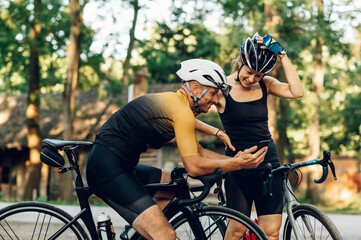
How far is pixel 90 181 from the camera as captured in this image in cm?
342

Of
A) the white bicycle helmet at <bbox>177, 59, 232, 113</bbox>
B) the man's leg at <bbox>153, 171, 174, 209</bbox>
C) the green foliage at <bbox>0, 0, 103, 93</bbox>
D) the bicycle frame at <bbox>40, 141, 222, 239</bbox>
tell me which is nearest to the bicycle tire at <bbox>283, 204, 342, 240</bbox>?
the bicycle frame at <bbox>40, 141, 222, 239</bbox>

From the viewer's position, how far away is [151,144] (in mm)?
3355

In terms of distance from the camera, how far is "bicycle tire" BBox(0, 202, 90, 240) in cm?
357

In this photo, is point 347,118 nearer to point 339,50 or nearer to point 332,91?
point 332,91

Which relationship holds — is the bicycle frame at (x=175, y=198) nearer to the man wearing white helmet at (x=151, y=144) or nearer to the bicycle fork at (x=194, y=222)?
the bicycle fork at (x=194, y=222)

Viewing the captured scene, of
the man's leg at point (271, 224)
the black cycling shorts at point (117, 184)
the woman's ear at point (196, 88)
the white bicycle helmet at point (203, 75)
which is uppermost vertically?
the white bicycle helmet at point (203, 75)

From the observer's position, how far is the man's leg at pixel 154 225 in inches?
127

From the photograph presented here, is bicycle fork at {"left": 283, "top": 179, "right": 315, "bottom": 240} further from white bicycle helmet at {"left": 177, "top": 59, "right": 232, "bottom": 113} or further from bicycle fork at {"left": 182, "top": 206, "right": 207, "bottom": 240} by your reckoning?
white bicycle helmet at {"left": 177, "top": 59, "right": 232, "bottom": 113}

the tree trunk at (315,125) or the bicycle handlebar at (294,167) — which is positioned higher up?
the bicycle handlebar at (294,167)

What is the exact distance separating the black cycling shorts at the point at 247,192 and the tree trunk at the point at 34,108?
1755cm

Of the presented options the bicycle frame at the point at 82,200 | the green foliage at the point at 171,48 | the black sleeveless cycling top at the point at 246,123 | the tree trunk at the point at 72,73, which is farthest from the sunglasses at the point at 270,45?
the green foliage at the point at 171,48

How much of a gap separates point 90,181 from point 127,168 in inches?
10.0

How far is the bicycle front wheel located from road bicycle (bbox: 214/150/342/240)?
1.50 feet

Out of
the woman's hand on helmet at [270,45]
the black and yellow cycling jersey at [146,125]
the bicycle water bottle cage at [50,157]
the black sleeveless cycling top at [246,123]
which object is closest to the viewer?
the black and yellow cycling jersey at [146,125]
